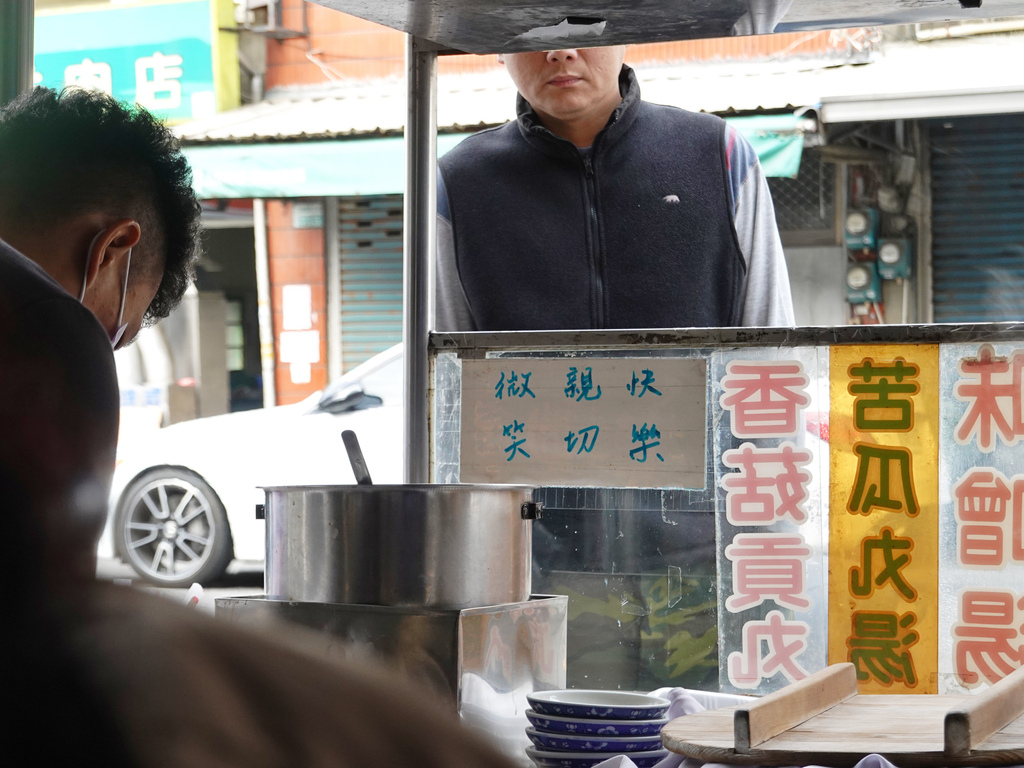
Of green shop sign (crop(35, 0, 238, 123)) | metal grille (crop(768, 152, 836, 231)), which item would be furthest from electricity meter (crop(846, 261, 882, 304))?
green shop sign (crop(35, 0, 238, 123))

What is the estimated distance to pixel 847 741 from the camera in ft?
4.26

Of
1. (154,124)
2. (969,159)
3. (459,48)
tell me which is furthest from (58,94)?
(969,159)

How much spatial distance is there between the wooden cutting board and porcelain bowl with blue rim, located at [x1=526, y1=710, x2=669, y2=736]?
29mm

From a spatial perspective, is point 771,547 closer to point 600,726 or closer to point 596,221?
point 600,726

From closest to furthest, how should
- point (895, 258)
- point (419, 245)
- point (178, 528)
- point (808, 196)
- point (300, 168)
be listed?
point (419, 245)
point (178, 528)
point (895, 258)
point (808, 196)
point (300, 168)

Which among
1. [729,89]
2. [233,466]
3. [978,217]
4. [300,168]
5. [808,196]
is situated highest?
[729,89]

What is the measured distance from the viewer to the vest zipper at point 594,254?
2.14 metres

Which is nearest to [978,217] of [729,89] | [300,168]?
[729,89]

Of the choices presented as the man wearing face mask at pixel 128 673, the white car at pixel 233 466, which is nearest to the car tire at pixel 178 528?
the white car at pixel 233 466

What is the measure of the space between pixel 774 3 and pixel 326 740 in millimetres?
1634

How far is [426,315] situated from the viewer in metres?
2.08

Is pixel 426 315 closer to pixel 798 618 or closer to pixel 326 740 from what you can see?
pixel 798 618

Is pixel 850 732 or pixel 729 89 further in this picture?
pixel 729 89

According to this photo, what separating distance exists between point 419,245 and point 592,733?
1048mm
